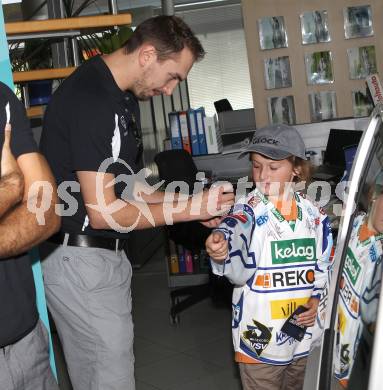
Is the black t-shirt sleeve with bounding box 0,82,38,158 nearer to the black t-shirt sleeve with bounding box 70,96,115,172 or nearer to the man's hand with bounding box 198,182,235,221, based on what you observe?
the black t-shirt sleeve with bounding box 70,96,115,172

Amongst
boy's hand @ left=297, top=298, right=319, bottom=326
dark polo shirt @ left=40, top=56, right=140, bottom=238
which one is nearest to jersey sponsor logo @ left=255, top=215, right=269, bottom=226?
boy's hand @ left=297, top=298, right=319, bottom=326

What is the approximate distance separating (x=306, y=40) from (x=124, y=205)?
3023 millimetres

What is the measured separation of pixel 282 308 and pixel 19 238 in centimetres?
111

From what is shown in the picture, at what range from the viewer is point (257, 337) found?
8.57 feet

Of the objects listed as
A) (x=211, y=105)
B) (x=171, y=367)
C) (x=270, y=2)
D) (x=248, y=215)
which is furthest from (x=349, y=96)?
(x=211, y=105)

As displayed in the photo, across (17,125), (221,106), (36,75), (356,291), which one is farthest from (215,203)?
(221,106)

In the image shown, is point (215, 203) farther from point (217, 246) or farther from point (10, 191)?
point (10, 191)

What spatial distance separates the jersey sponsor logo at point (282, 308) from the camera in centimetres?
260

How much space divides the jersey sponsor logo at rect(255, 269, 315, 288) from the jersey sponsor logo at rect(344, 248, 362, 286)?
3.53 feet

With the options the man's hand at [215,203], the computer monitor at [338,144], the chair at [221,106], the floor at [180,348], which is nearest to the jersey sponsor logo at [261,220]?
the man's hand at [215,203]

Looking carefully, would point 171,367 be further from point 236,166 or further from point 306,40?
point 306,40

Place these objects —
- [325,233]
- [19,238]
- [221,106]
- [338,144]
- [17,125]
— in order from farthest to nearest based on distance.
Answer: [221,106], [338,144], [325,233], [17,125], [19,238]

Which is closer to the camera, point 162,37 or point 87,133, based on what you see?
point 87,133

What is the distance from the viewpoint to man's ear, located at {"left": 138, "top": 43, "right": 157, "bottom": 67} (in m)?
2.53
